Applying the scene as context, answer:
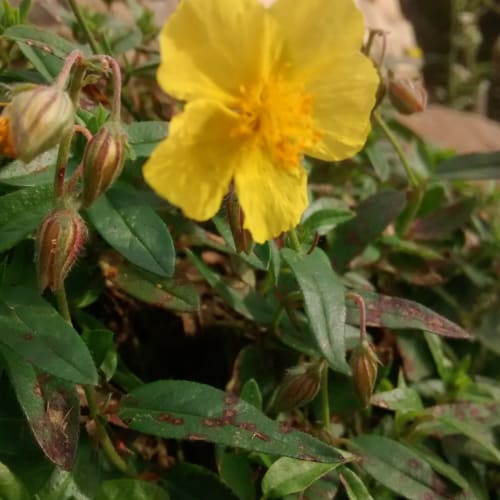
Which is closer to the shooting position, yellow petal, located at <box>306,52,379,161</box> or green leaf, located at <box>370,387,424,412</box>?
yellow petal, located at <box>306,52,379,161</box>

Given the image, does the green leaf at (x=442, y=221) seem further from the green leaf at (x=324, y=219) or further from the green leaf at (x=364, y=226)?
the green leaf at (x=324, y=219)

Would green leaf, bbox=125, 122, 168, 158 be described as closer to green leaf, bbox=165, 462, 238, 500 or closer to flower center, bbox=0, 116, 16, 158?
flower center, bbox=0, 116, 16, 158

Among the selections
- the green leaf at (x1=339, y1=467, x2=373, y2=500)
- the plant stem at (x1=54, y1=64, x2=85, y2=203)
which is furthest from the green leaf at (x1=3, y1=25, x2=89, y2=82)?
the green leaf at (x1=339, y1=467, x2=373, y2=500)

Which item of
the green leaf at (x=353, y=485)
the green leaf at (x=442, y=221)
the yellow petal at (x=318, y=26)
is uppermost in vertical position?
the yellow petal at (x=318, y=26)

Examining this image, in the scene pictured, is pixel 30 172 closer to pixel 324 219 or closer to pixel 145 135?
pixel 145 135

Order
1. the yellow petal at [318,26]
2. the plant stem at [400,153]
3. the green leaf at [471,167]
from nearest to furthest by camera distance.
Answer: the yellow petal at [318,26], the plant stem at [400,153], the green leaf at [471,167]

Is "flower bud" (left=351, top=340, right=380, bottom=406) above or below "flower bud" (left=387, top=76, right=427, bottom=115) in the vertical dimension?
below

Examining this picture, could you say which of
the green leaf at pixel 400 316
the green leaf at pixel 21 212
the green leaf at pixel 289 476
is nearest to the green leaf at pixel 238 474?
the green leaf at pixel 289 476
